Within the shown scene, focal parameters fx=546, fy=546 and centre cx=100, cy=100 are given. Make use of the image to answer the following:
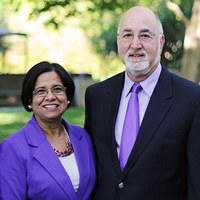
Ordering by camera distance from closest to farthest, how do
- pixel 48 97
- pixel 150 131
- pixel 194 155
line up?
pixel 194 155
pixel 150 131
pixel 48 97

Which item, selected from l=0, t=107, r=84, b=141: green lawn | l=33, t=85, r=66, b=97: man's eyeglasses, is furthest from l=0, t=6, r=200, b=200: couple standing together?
l=0, t=107, r=84, b=141: green lawn

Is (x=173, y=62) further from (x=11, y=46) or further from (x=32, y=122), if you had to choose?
(x=32, y=122)

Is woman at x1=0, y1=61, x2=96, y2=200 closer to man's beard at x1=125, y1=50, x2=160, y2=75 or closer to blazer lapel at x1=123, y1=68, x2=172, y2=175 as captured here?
blazer lapel at x1=123, y1=68, x2=172, y2=175

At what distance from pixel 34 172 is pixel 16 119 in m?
11.7

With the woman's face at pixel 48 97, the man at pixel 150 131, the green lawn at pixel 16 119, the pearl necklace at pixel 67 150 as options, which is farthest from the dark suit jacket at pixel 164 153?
the green lawn at pixel 16 119

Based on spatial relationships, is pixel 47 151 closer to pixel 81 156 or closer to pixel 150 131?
pixel 81 156

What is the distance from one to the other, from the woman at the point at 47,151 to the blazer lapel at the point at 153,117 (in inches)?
15.1

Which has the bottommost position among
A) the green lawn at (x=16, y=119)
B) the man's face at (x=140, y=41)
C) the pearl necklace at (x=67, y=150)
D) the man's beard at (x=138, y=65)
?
the green lawn at (x=16, y=119)

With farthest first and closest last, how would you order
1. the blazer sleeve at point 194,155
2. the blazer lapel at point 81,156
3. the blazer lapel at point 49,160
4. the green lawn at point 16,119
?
the green lawn at point 16,119 < the blazer lapel at point 81,156 < the blazer lapel at point 49,160 < the blazer sleeve at point 194,155

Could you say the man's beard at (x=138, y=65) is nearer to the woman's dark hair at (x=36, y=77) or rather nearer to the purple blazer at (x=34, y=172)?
the woman's dark hair at (x=36, y=77)

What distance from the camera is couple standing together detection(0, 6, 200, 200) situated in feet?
11.9

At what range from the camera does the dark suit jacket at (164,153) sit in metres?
3.62

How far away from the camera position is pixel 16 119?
15.2m

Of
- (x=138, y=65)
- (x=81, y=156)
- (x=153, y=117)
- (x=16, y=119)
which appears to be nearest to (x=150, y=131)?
(x=153, y=117)
